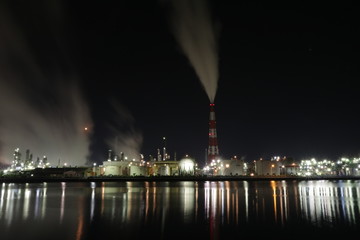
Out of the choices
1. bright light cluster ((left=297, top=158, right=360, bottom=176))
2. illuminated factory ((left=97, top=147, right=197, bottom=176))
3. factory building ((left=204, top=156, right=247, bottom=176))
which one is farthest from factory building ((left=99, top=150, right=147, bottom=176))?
bright light cluster ((left=297, top=158, right=360, bottom=176))

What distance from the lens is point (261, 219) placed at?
652 inches

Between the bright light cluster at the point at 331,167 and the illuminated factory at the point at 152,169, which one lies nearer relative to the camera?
the illuminated factory at the point at 152,169

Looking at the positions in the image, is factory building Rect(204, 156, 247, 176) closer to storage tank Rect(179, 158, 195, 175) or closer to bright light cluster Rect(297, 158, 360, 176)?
storage tank Rect(179, 158, 195, 175)

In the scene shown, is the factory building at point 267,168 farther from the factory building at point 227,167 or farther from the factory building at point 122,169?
the factory building at point 122,169

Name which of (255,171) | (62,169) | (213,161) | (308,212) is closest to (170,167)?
(213,161)

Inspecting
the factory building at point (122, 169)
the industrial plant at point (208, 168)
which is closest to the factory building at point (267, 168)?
the industrial plant at point (208, 168)

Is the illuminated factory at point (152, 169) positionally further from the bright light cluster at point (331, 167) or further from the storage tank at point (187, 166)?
the bright light cluster at point (331, 167)

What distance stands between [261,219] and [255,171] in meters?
112

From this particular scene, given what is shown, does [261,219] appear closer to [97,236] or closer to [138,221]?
[138,221]

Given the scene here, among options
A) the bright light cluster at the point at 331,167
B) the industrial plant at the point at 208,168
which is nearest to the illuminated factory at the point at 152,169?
the industrial plant at the point at 208,168

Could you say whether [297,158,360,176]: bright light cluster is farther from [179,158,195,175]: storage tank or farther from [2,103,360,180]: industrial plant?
[179,158,195,175]: storage tank

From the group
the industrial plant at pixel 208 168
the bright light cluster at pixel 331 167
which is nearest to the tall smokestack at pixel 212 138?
the industrial plant at pixel 208 168

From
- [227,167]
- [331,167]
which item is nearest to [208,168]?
[227,167]

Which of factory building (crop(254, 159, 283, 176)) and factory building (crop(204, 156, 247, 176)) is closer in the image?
factory building (crop(204, 156, 247, 176))
